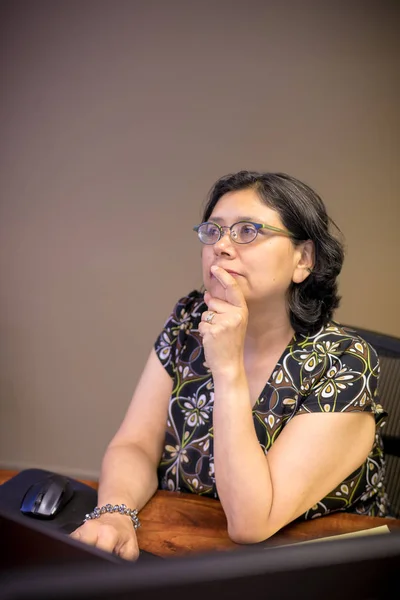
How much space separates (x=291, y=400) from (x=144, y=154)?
6.00ft

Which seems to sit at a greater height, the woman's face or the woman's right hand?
the woman's face

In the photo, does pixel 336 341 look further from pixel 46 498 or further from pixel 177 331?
pixel 46 498

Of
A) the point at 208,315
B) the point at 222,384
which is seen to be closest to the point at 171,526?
the point at 222,384

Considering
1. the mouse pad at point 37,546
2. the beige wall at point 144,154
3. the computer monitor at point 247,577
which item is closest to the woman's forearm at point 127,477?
the mouse pad at point 37,546

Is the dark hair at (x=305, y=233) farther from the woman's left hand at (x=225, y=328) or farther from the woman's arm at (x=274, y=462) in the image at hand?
the woman's arm at (x=274, y=462)

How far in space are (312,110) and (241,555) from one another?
9.04 ft

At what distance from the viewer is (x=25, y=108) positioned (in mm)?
2955

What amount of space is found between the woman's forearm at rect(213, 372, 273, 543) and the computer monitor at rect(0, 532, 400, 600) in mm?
863

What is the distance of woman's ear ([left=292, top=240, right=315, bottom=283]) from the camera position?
1.56 m

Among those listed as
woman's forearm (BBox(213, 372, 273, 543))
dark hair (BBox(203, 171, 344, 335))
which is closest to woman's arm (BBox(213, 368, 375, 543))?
woman's forearm (BBox(213, 372, 273, 543))

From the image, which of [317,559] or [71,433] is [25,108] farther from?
[317,559]

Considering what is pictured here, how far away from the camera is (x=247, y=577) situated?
338mm

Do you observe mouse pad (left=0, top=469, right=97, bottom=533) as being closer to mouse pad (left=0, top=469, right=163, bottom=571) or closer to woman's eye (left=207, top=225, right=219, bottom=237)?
woman's eye (left=207, top=225, right=219, bottom=237)

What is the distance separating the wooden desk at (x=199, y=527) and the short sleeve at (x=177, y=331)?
393 mm
